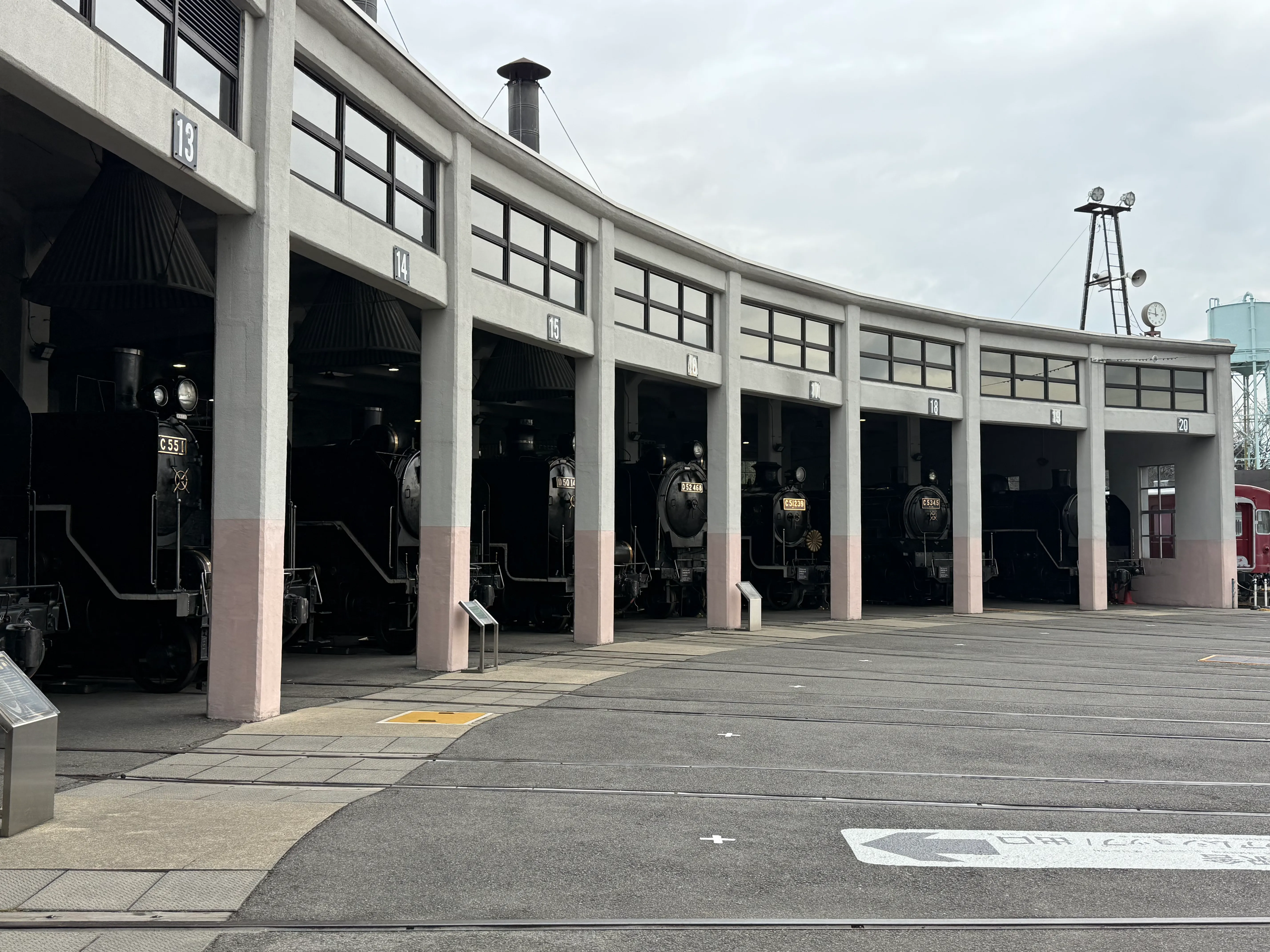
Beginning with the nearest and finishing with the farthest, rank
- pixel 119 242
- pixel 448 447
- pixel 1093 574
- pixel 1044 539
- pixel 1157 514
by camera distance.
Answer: pixel 119 242 → pixel 448 447 → pixel 1093 574 → pixel 1157 514 → pixel 1044 539

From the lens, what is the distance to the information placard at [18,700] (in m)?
6.37

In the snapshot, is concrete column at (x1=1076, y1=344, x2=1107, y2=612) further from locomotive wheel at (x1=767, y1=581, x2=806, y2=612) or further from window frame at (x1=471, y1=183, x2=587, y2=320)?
window frame at (x1=471, y1=183, x2=587, y2=320)

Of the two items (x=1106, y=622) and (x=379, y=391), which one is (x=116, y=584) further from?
(x=1106, y=622)

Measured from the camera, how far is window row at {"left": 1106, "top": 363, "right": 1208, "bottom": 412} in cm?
2881

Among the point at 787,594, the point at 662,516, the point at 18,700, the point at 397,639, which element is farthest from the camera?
the point at 787,594

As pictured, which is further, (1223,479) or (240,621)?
(1223,479)

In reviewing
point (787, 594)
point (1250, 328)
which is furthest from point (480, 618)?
point (1250, 328)

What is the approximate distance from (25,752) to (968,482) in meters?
22.9

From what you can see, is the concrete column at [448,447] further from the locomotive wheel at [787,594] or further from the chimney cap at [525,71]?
the locomotive wheel at [787,594]

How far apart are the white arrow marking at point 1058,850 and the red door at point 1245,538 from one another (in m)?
28.0

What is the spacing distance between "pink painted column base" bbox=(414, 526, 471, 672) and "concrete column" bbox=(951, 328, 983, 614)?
1508 centimetres

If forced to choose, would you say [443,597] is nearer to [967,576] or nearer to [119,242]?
[119,242]

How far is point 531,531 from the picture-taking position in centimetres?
2136

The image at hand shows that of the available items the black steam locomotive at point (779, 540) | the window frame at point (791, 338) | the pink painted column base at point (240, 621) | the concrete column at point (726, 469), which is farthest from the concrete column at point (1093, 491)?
the pink painted column base at point (240, 621)
